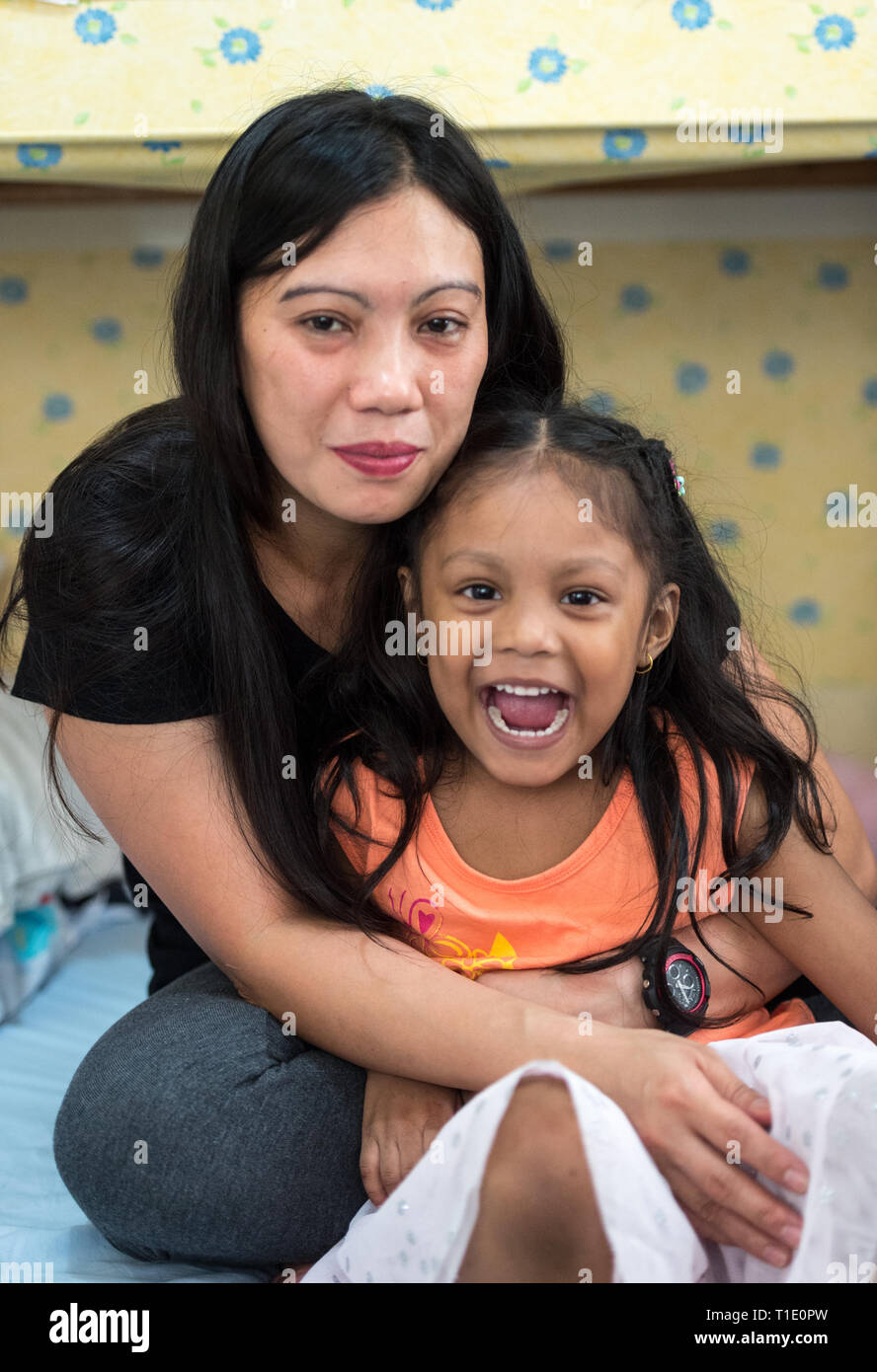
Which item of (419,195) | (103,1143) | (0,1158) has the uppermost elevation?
(419,195)

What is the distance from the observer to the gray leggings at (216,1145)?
102 cm

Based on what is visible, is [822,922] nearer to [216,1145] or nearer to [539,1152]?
[539,1152]

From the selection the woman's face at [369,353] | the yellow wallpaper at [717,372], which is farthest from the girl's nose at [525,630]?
the yellow wallpaper at [717,372]

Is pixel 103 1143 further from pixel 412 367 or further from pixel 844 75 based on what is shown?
pixel 844 75

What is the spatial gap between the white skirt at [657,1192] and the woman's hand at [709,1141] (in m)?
0.01

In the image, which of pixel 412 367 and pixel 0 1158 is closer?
pixel 412 367

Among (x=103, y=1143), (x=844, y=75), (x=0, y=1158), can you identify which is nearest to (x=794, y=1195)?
(x=103, y=1143)

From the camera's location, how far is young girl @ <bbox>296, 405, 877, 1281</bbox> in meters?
1.05

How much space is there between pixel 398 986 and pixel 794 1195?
0.31 meters

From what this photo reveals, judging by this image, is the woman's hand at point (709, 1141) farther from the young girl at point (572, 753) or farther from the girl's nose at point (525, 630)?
the girl's nose at point (525, 630)

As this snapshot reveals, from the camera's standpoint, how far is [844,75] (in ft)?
5.44

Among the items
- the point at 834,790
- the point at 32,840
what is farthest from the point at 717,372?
the point at 32,840
